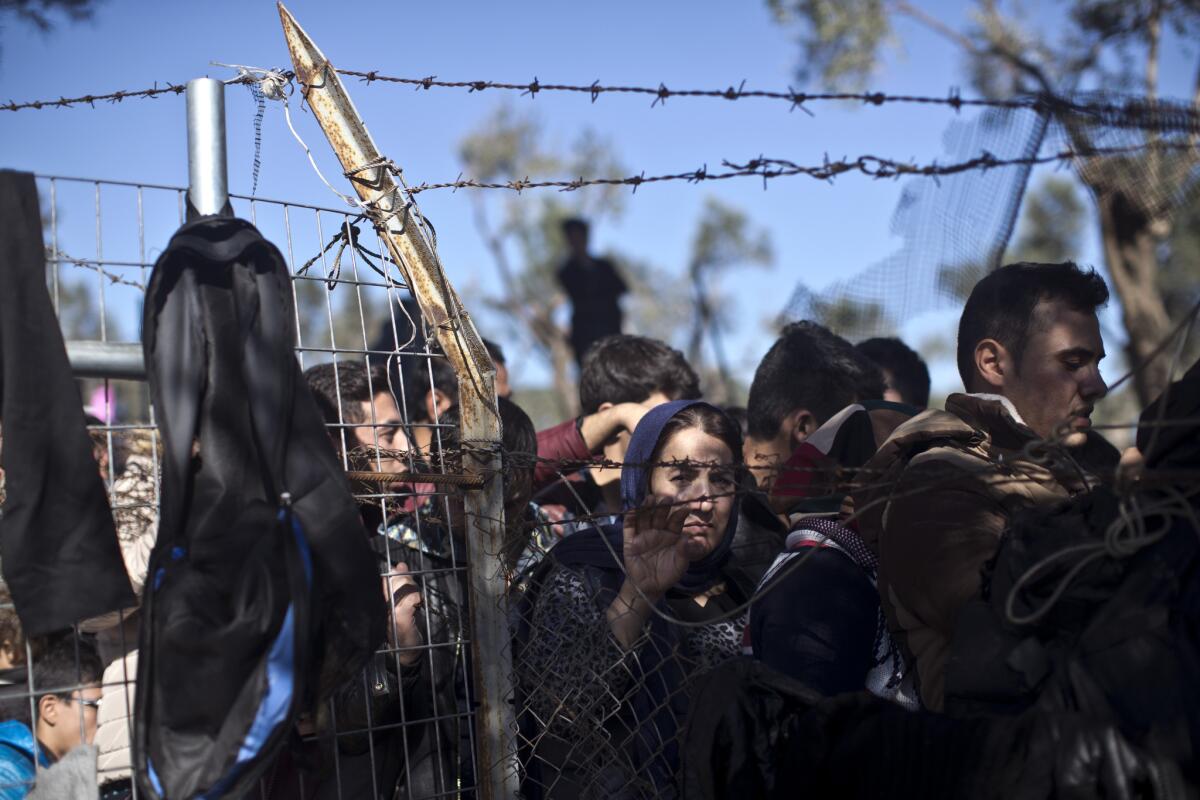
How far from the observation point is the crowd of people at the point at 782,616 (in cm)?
195

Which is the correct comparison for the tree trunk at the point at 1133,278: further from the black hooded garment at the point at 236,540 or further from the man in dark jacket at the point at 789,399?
the black hooded garment at the point at 236,540

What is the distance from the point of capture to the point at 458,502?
2.99m

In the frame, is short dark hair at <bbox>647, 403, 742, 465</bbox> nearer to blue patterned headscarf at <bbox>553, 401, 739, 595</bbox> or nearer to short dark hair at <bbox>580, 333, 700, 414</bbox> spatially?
blue patterned headscarf at <bbox>553, 401, 739, 595</bbox>

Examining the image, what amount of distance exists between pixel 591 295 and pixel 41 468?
279 inches

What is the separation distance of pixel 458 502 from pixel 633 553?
0.50 m

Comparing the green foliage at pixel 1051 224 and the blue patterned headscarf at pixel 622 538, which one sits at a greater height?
the green foliage at pixel 1051 224

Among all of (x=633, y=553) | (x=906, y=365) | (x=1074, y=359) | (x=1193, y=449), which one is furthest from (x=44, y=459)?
(x=906, y=365)

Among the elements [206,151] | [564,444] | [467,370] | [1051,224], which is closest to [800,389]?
[564,444]

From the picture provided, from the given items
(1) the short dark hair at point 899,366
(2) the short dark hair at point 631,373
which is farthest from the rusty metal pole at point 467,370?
(1) the short dark hair at point 899,366

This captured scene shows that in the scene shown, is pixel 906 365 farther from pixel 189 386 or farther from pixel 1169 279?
pixel 1169 279

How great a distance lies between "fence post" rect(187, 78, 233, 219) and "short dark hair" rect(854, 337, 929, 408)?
2993 mm

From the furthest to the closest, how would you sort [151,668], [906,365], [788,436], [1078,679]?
[906,365] → [788,436] → [151,668] → [1078,679]

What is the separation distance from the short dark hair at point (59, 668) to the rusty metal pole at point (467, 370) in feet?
2.93

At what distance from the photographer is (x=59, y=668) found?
2.39m
